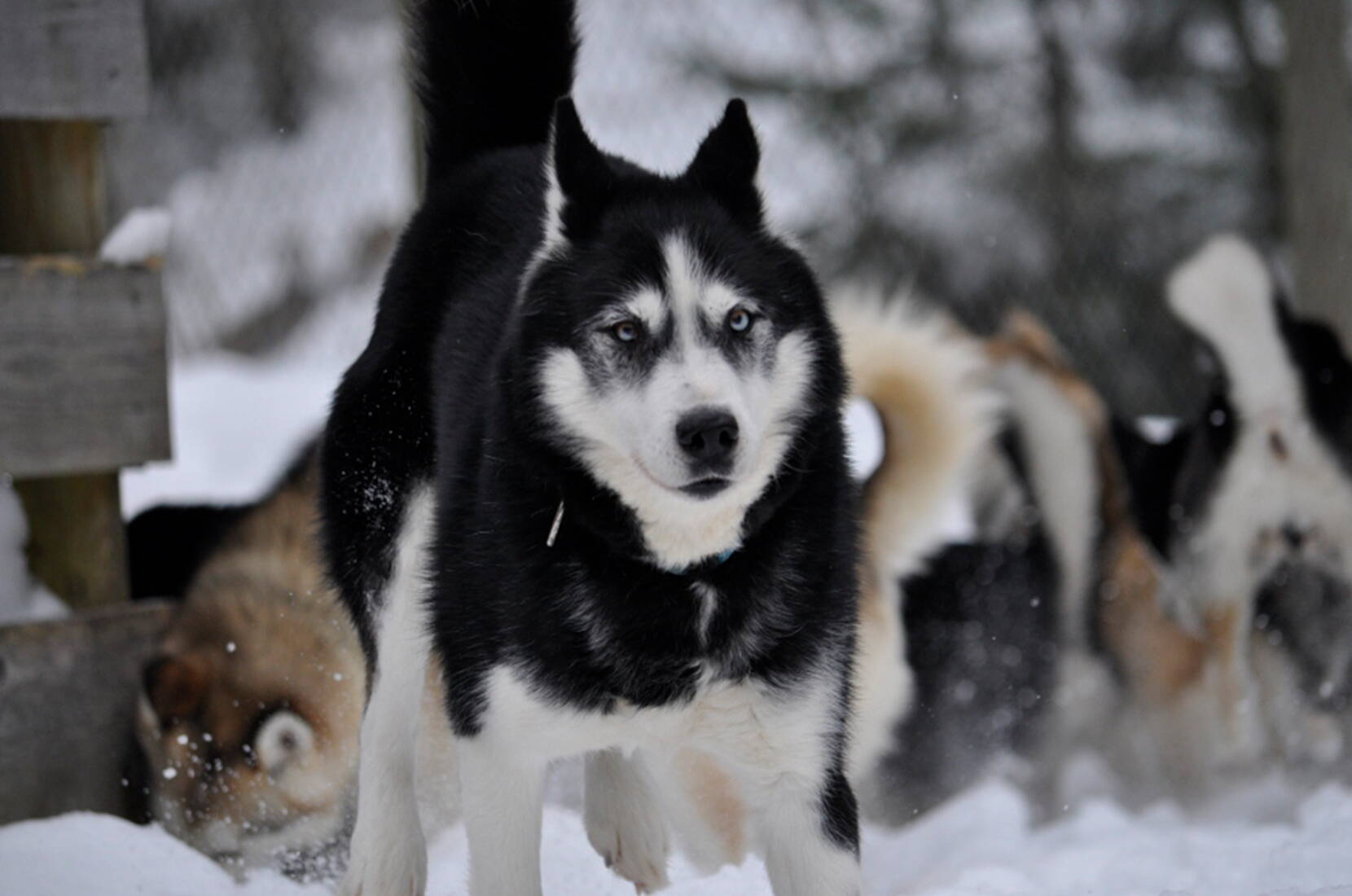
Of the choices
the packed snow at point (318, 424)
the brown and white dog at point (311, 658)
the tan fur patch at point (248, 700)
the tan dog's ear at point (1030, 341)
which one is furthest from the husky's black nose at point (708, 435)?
the tan dog's ear at point (1030, 341)

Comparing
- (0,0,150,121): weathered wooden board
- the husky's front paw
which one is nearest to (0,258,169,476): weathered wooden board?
(0,0,150,121): weathered wooden board

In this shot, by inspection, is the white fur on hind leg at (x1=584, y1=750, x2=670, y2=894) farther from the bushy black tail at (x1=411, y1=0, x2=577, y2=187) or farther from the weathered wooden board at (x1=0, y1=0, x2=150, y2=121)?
the weathered wooden board at (x1=0, y1=0, x2=150, y2=121)

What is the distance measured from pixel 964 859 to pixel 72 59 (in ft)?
9.26

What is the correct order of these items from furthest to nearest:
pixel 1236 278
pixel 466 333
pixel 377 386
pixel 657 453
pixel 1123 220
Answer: pixel 1123 220 → pixel 1236 278 → pixel 377 386 → pixel 466 333 → pixel 657 453

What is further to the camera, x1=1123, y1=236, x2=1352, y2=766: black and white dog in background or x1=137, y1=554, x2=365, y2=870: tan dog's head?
x1=1123, y1=236, x2=1352, y2=766: black and white dog in background

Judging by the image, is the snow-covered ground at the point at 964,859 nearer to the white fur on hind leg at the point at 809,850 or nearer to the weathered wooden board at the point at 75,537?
the white fur on hind leg at the point at 809,850

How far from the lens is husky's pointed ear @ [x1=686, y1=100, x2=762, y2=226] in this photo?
2.40 m

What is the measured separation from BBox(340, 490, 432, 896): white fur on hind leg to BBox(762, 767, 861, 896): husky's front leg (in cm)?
72

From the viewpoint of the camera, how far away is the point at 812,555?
2.31m

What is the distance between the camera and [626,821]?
2848 millimetres

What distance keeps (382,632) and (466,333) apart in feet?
1.81

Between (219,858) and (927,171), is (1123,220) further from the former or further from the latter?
(219,858)

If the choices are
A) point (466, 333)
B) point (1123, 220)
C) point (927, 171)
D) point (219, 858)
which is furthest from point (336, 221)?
point (466, 333)

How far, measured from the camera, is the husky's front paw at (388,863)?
2.64m
